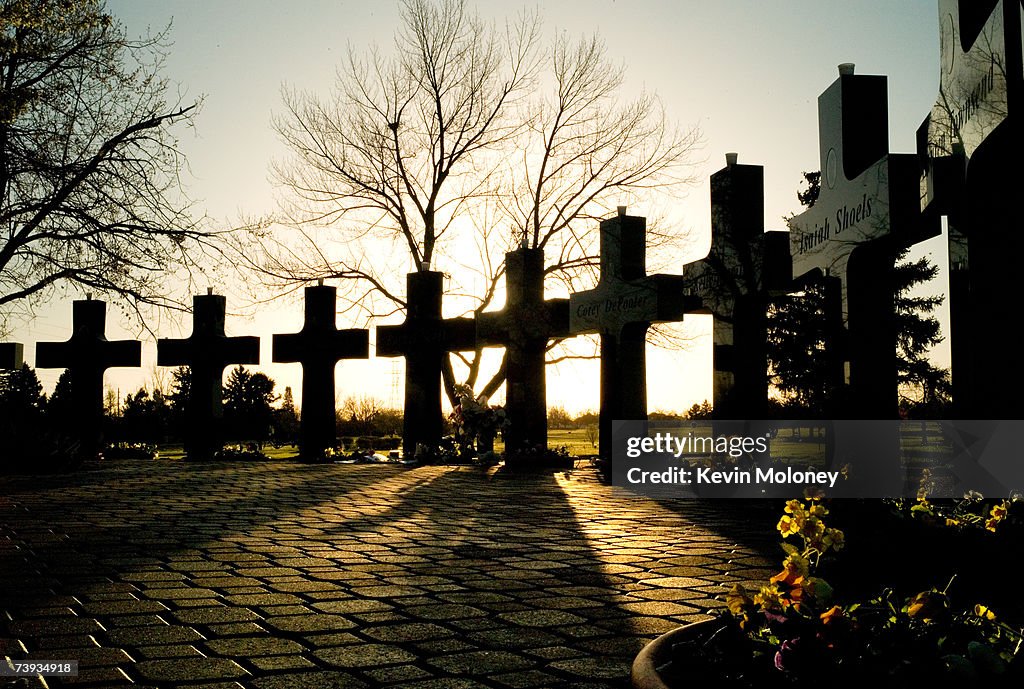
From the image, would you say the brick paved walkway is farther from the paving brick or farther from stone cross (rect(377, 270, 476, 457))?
stone cross (rect(377, 270, 476, 457))

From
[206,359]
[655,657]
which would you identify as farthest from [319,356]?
[655,657]

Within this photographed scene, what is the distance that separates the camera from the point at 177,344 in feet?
→ 61.0

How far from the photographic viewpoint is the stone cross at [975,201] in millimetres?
5379

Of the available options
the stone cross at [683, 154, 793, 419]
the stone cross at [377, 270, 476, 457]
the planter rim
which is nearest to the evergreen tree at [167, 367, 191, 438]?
the stone cross at [377, 270, 476, 457]

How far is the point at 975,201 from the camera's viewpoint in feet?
20.0

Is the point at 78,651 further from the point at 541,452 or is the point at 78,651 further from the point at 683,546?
the point at 541,452

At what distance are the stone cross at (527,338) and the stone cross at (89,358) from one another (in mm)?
8288

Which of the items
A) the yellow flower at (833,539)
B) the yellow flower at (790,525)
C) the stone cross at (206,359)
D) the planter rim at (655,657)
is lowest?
the planter rim at (655,657)

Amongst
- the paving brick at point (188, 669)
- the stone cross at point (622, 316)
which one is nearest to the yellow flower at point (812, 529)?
the paving brick at point (188, 669)

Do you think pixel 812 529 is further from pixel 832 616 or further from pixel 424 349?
pixel 424 349

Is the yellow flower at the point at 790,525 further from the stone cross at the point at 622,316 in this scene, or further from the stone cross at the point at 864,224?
the stone cross at the point at 622,316

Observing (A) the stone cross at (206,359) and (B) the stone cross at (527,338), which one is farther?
(A) the stone cross at (206,359)

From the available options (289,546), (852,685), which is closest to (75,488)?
(289,546)

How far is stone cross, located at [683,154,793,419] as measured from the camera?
1042cm
